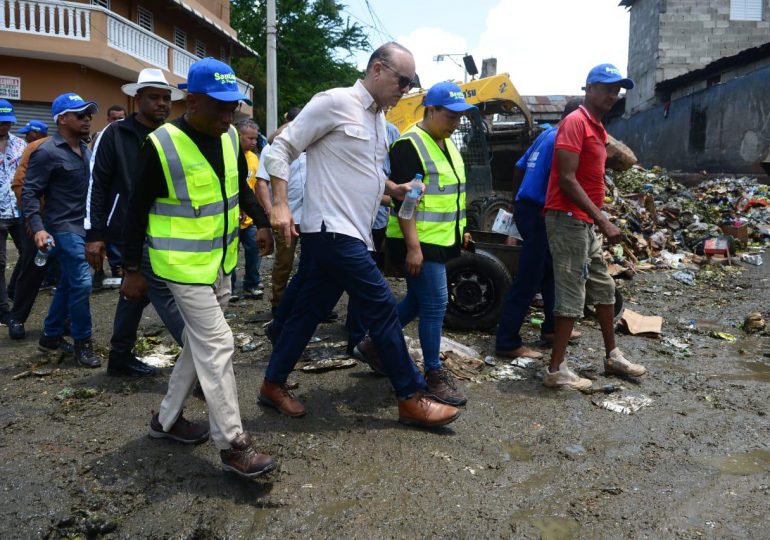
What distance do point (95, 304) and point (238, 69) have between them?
2642 centimetres

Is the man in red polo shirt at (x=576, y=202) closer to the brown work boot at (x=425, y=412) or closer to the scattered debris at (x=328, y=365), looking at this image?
the brown work boot at (x=425, y=412)

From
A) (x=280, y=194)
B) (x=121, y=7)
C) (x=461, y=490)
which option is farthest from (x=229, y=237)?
(x=121, y=7)

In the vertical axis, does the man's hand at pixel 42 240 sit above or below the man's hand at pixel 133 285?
above

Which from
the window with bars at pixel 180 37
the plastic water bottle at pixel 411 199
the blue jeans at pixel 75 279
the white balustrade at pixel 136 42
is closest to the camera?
the plastic water bottle at pixel 411 199

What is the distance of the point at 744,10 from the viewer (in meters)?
24.8

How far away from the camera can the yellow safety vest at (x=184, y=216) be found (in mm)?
2771

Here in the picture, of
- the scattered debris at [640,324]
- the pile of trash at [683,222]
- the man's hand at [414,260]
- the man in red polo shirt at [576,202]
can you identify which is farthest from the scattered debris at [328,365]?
the pile of trash at [683,222]

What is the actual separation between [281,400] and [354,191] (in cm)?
128

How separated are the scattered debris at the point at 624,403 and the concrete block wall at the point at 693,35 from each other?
2409 cm

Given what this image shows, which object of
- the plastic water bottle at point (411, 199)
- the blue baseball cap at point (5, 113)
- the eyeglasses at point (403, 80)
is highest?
the blue baseball cap at point (5, 113)

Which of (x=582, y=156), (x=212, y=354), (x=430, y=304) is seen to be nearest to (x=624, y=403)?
(x=430, y=304)

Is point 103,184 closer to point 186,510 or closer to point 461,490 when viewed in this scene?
point 186,510

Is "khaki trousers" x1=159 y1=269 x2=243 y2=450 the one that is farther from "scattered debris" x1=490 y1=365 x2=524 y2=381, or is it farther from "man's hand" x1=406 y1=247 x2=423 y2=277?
"scattered debris" x1=490 y1=365 x2=524 y2=381

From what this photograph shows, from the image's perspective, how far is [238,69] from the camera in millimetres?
30703
